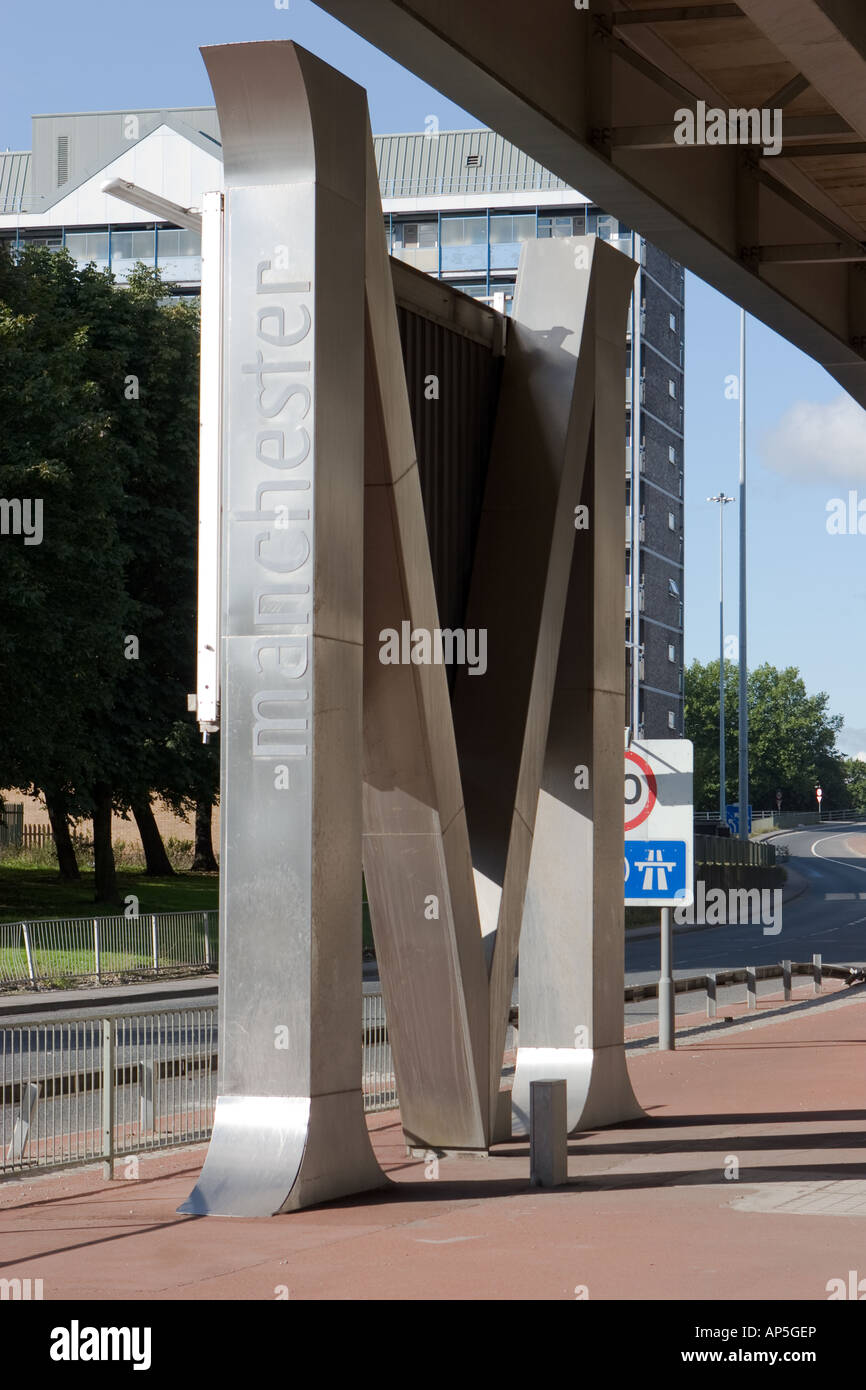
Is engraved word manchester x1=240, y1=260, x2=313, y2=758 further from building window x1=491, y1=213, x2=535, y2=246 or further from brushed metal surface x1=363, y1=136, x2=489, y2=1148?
building window x1=491, y1=213, x2=535, y2=246

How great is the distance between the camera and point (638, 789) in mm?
18156

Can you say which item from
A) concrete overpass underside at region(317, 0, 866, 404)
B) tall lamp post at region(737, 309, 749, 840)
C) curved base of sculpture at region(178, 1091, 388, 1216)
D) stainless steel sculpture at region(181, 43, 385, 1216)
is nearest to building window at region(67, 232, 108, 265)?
tall lamp post at region(737, 309, 749, 840)

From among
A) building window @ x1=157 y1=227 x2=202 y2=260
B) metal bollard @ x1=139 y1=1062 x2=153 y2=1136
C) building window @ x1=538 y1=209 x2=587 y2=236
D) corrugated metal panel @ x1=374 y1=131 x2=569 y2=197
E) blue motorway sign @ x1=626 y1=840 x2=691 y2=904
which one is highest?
corrugated metal panel @ x1=374 y1=131 x2=569 y2=197

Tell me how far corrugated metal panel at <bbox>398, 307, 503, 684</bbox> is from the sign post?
522 cm

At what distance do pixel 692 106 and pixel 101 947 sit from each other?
21690 mm

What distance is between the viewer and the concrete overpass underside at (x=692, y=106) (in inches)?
306

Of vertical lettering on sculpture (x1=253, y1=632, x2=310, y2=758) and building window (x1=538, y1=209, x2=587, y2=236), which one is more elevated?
building window (x1=538, y1=209, x2=587, y2=236)

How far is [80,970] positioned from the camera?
94.5 feet

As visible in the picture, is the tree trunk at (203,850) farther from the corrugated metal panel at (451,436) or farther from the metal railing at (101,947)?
the corrugated metal panel at (451,436)

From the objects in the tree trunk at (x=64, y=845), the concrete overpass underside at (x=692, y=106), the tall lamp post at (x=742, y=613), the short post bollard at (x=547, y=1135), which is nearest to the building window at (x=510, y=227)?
the tall lamp post at (x=742, y=613)

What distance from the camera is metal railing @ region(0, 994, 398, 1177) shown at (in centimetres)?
1143

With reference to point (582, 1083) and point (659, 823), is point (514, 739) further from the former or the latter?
point (659, 823)

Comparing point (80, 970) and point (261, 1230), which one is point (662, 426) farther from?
point (261, 1230)
